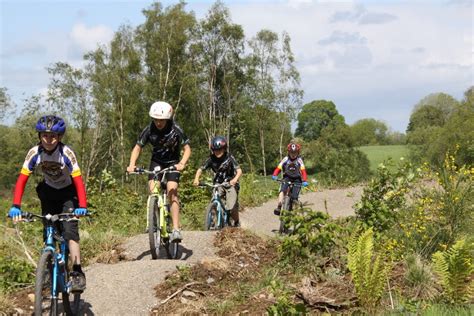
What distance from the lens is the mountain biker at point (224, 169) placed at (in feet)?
32.2

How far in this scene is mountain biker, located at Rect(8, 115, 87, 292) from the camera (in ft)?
17.9

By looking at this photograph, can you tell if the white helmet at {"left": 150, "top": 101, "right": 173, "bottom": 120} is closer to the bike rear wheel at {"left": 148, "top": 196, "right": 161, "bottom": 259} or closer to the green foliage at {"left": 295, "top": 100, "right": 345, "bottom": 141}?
the bike rear wheel at {"left": 148, "top": 196, "right": 161, "bottom": 259}

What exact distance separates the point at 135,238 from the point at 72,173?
3631mm

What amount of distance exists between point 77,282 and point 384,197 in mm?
4684

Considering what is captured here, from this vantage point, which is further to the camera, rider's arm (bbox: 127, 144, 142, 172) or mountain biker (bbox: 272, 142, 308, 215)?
mountain biker (bbox: 272, 142, 308, 215)

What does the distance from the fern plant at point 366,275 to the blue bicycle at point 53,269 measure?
282 centimetres

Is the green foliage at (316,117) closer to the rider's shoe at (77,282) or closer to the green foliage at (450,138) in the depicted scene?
the green foliage at (450,138)

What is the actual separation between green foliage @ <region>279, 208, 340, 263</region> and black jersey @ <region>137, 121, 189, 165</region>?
1.94 metres

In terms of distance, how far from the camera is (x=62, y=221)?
5.77 metres

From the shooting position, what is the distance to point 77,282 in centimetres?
564

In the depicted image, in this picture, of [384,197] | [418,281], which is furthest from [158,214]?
[418,281]

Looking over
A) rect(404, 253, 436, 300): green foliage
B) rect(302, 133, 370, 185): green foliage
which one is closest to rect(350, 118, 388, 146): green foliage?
rect(302, 133, 370, 185): green foliage

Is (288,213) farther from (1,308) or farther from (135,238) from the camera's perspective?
(1,308)

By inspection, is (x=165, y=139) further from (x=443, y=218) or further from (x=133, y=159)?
(x=443, y=218)
